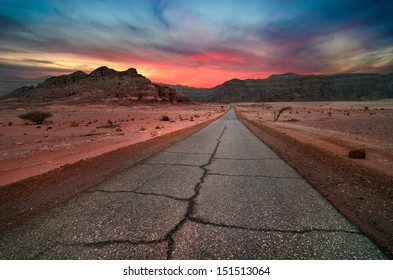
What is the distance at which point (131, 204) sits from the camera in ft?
12.3

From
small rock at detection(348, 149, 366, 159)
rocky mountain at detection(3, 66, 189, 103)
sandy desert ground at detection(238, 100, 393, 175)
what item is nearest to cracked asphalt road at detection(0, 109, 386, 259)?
small rock at detection(348, 149, 366, 159)

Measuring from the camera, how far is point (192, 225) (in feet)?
10.2

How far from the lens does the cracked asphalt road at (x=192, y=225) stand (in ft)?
8.26

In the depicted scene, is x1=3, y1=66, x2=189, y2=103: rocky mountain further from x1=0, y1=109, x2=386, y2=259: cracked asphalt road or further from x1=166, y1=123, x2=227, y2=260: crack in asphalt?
x1=0, y1=109, x2=386, y2=259: cracked asphalt road

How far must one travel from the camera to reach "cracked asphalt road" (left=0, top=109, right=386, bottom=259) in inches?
99.1

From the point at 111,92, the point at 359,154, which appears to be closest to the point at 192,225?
the point at 359,154

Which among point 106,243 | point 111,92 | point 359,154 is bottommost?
point 106,243

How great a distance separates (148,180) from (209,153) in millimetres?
3714

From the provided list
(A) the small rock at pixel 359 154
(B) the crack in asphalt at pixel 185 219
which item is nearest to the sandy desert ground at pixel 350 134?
(A) the small rock at pixel 359 154

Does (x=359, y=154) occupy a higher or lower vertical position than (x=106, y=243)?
higher

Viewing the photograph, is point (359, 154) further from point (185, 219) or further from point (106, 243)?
point (106, 243)
